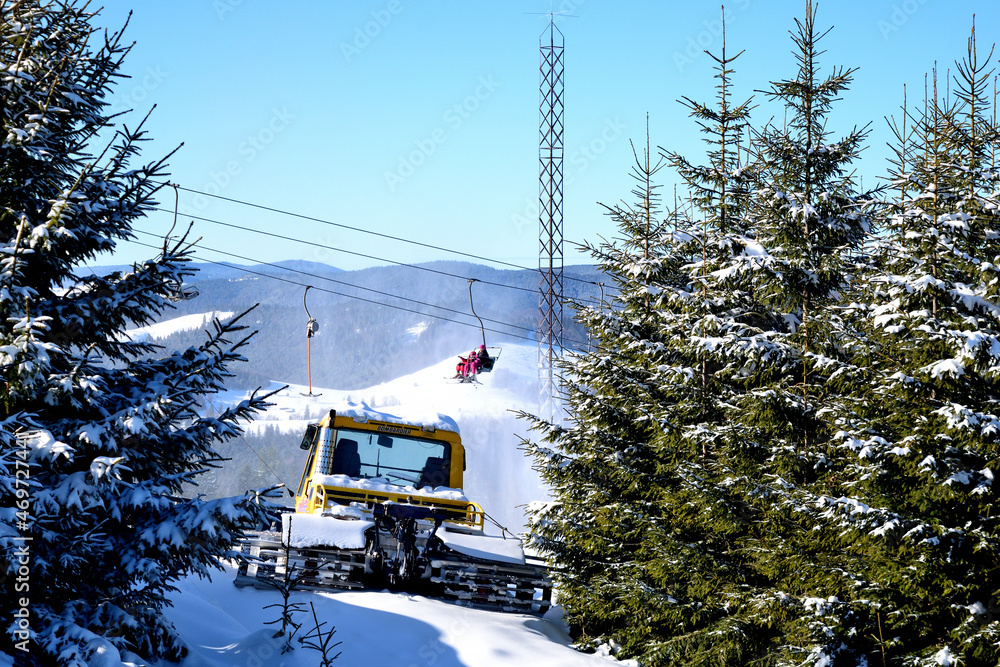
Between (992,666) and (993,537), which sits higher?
(993,537)

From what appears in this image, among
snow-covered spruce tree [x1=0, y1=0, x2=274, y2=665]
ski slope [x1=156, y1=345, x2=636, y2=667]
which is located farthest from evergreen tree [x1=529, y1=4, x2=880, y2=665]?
snow-covered spruce tree [x1=0, y1=0, x2=274, y2=665]

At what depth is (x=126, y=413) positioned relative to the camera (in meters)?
6.28

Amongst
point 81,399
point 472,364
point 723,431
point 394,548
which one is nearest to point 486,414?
point 472,364

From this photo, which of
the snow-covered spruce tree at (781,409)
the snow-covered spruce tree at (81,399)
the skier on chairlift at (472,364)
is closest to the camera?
the snow-covered spruce tree at (81,399)

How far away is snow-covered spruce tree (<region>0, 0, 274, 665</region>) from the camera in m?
5.80

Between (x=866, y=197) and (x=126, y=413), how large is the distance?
28.1 ft

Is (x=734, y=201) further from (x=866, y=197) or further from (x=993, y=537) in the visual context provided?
(x=993, y=537)

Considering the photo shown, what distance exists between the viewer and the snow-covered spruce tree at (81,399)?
19.0 feet

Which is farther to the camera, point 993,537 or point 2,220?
point 993,537

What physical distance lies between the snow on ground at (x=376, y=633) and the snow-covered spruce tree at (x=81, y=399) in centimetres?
119

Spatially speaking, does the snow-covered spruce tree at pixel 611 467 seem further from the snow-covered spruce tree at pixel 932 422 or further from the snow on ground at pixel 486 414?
the snow on ground at pixel 486 414

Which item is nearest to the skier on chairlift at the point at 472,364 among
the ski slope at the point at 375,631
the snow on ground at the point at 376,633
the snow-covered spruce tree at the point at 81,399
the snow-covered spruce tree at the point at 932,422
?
the ski slope at the point at 375,631

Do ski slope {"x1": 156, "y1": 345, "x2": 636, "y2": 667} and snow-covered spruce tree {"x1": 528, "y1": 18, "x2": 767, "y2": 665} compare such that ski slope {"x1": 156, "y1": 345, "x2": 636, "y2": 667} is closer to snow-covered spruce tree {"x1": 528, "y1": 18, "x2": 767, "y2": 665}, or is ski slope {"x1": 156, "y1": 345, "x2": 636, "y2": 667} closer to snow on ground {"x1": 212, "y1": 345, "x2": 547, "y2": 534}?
snow-covered spruce tree {"x1": 528, "y1": 18, "x2": 767, "y2": 665}

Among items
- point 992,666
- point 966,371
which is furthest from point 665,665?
point 966,371
